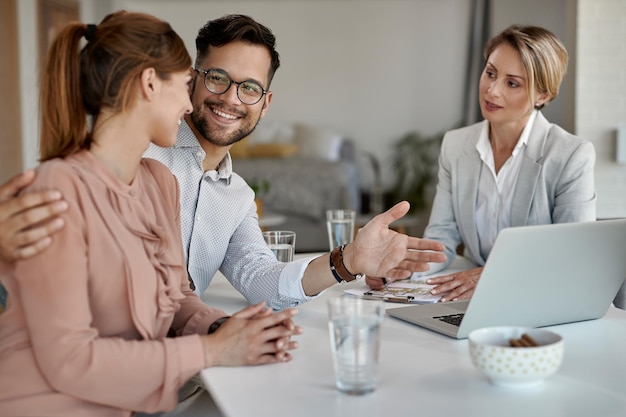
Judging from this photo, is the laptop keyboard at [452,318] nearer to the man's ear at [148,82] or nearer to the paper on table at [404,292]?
the paper on table at [404,292]

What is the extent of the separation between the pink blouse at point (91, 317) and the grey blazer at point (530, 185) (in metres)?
1.24

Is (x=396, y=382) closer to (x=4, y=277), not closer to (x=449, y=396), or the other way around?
(x=449, y=396)

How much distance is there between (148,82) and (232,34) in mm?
723

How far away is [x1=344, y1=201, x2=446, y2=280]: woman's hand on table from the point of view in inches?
62.4

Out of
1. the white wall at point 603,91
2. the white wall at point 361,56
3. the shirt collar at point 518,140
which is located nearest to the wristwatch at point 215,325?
the shirt collar at point 518,140

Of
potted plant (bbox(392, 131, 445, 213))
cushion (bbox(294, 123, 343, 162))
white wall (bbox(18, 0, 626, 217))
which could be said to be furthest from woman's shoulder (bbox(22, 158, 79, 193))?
white wall (bbox(18, 0, 626, 217))

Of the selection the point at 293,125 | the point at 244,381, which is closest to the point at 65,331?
the point at 244,381

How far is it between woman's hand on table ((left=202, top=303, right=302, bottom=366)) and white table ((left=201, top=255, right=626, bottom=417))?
0.02 metres

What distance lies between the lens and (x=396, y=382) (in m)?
1.09

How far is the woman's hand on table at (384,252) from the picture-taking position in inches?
62.4

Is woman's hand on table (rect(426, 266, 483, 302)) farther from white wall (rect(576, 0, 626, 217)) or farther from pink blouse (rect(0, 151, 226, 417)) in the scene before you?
white wall (rect(576, 0, 626, 217))

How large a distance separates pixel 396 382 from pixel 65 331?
474 mm

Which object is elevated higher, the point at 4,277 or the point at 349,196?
the point at 4,277

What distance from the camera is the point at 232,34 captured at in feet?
6.28
